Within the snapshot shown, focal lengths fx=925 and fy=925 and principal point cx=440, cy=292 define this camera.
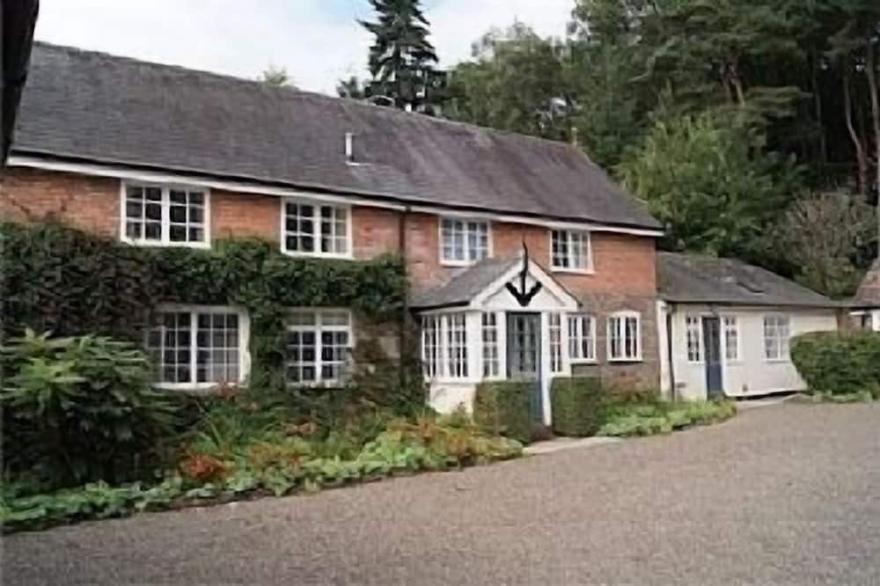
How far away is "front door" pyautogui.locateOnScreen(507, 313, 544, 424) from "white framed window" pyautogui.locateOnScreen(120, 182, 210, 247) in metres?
6.74

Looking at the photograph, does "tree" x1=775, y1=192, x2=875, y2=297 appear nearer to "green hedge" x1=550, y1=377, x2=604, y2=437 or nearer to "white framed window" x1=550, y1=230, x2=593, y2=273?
"white framed window" x1=550, y1=230, x2=593, y2=273

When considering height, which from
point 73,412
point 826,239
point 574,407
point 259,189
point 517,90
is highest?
point 517,90

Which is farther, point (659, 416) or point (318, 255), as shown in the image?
point (659, 416)

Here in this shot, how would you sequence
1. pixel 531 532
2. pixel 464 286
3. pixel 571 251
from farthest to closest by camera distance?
1. pixel 571 251
2. pixel 464 286
3. pixel 531 532

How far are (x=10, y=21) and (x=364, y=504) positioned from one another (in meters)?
8.60

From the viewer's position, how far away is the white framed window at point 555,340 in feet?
68.9

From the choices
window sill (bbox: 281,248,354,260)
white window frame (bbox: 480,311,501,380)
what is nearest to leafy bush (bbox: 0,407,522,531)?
white window frame (bbox: 480,311,501,380)

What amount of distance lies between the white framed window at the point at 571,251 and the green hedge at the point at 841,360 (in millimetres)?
7533

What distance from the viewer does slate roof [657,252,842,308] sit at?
27609 millimetres

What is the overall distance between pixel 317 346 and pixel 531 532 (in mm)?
10438

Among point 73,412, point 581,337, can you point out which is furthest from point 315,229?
point 73,412

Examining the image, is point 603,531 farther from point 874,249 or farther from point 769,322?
point 874,249

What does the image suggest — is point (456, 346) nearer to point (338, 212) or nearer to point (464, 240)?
point (464, 240)

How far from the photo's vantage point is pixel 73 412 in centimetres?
1252
